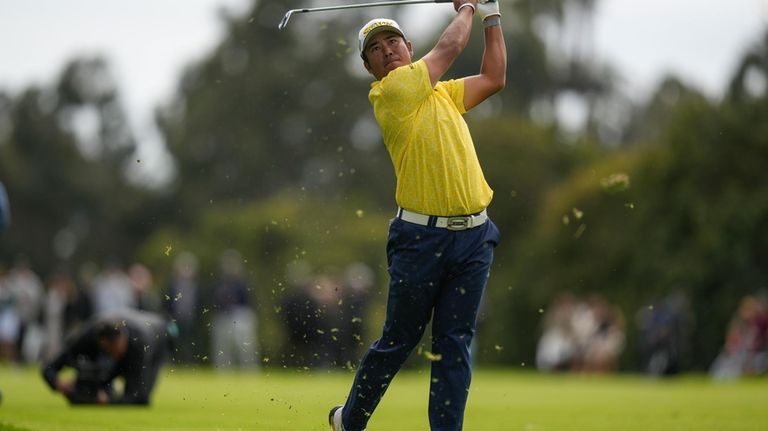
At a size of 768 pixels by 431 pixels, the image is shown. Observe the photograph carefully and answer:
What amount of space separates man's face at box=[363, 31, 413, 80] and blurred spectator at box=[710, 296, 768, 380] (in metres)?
23.1

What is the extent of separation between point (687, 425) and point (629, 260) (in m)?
27.7

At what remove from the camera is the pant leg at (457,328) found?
8.26 metres

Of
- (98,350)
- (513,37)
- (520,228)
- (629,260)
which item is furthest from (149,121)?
(98,350)

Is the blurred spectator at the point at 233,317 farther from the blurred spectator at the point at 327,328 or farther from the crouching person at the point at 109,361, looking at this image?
the crouching person at the point at 109,361

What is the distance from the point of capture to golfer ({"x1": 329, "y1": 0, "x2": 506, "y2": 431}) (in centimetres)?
819

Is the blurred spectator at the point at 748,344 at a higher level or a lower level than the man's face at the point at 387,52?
lower

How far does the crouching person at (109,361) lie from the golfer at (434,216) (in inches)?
214

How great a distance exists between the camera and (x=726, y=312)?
3462cm

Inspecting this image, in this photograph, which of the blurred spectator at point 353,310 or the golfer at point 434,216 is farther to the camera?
the blurred spectator at point 353,310

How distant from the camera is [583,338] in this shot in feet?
115

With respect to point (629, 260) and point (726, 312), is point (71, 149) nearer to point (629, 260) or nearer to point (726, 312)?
point (629, 260)

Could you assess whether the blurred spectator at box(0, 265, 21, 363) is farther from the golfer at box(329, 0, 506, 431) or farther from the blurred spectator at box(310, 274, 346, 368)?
the golfer at box(329, 0, 506, 431)

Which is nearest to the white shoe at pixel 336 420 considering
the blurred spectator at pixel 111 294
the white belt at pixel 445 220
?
the white belt at pixel 445 220

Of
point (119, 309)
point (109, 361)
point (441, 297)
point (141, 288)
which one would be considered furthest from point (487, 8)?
point (141, 288)
